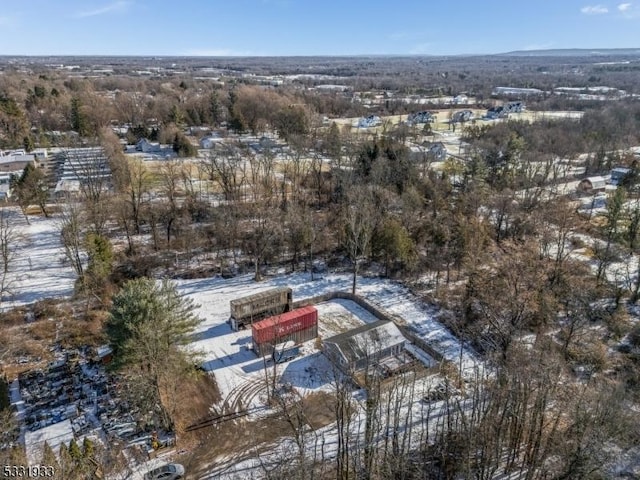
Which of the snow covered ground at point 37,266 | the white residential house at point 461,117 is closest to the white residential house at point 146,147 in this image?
the snow covered ground at point 37,266

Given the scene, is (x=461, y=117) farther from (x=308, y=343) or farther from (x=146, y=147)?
(x=308, y=343)

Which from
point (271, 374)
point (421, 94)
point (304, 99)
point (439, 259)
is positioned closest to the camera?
point (271, 374)

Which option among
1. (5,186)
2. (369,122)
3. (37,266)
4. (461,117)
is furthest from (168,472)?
(461,117)

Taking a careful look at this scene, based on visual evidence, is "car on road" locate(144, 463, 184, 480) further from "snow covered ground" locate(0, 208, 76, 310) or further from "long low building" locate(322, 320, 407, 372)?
"snow covered ground" locate(0, 208, 76, 310)

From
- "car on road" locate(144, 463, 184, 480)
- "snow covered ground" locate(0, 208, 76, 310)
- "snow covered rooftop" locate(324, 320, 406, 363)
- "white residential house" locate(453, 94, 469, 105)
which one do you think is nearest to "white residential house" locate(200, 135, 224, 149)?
"snow covered ground" locate(0, 208, 76, 310)

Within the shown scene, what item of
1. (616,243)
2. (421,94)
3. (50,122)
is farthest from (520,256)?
(421,94)

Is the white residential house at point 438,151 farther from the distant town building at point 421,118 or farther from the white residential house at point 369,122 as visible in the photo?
the distant town building at point 421,118

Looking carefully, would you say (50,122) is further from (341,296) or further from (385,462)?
(385,462)
